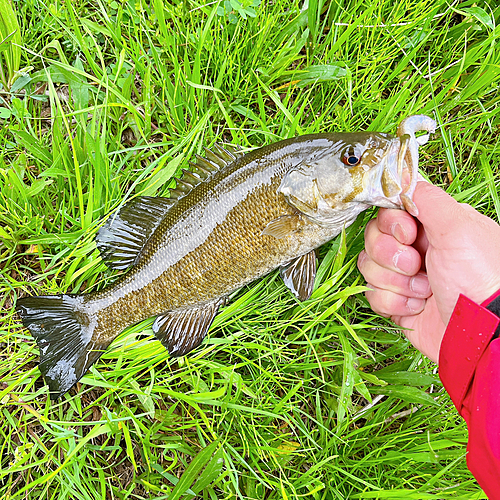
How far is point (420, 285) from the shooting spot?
104 inches

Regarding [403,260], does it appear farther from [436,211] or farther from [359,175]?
→ [359,175]

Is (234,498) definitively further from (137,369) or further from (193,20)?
(193,20)

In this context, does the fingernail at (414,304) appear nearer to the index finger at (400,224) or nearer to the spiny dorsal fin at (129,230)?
the index finger at (400,224)

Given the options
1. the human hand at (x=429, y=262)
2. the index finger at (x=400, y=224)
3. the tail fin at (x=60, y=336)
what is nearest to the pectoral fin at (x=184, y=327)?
the tail fin at (x=60, y=336)

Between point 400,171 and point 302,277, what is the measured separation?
0.98m

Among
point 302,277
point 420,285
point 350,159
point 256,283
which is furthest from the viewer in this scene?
point 256,283

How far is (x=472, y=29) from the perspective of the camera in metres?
3.12

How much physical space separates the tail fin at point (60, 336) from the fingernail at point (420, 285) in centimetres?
227

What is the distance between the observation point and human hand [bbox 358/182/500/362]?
87.3 inches

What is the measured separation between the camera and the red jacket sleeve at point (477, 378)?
6.53ft

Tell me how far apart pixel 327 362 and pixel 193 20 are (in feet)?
A: 9.13

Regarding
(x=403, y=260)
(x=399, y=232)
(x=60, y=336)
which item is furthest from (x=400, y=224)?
(x=60, y=336)

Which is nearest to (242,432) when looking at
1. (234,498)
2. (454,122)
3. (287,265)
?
(234,498)

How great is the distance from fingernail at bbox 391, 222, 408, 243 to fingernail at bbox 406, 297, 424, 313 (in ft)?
1.53
